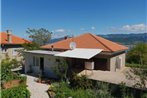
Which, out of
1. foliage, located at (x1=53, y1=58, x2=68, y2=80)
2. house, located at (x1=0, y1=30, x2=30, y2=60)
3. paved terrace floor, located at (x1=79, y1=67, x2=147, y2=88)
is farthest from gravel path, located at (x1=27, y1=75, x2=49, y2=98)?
house, located at (x1=0, y1=30, x2=30, y2=60)

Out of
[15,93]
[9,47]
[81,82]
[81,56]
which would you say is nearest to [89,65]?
[81,56]

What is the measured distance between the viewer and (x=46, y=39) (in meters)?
84.6

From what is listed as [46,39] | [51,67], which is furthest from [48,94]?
[46,39]

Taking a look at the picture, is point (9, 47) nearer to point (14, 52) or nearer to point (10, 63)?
point (14, 52)

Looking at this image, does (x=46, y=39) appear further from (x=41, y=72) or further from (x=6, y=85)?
(x=6, y=85)

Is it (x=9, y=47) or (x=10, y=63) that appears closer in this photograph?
(x=10, y=63)

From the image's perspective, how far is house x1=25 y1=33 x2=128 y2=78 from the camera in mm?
35781

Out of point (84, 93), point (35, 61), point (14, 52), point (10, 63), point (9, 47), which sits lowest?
point (84, 93)

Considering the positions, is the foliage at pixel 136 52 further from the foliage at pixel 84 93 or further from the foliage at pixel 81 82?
the foliage at pixel 84 93

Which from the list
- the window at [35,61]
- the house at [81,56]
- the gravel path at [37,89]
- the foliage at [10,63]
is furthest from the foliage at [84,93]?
the window at [35,61]

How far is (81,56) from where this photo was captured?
3341 cm

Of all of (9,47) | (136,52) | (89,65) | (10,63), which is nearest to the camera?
(89,65)

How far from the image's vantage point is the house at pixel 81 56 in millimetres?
35781

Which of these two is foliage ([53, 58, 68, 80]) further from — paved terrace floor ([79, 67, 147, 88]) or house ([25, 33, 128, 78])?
paved terrace floor ([79, 67, 147, 88])
